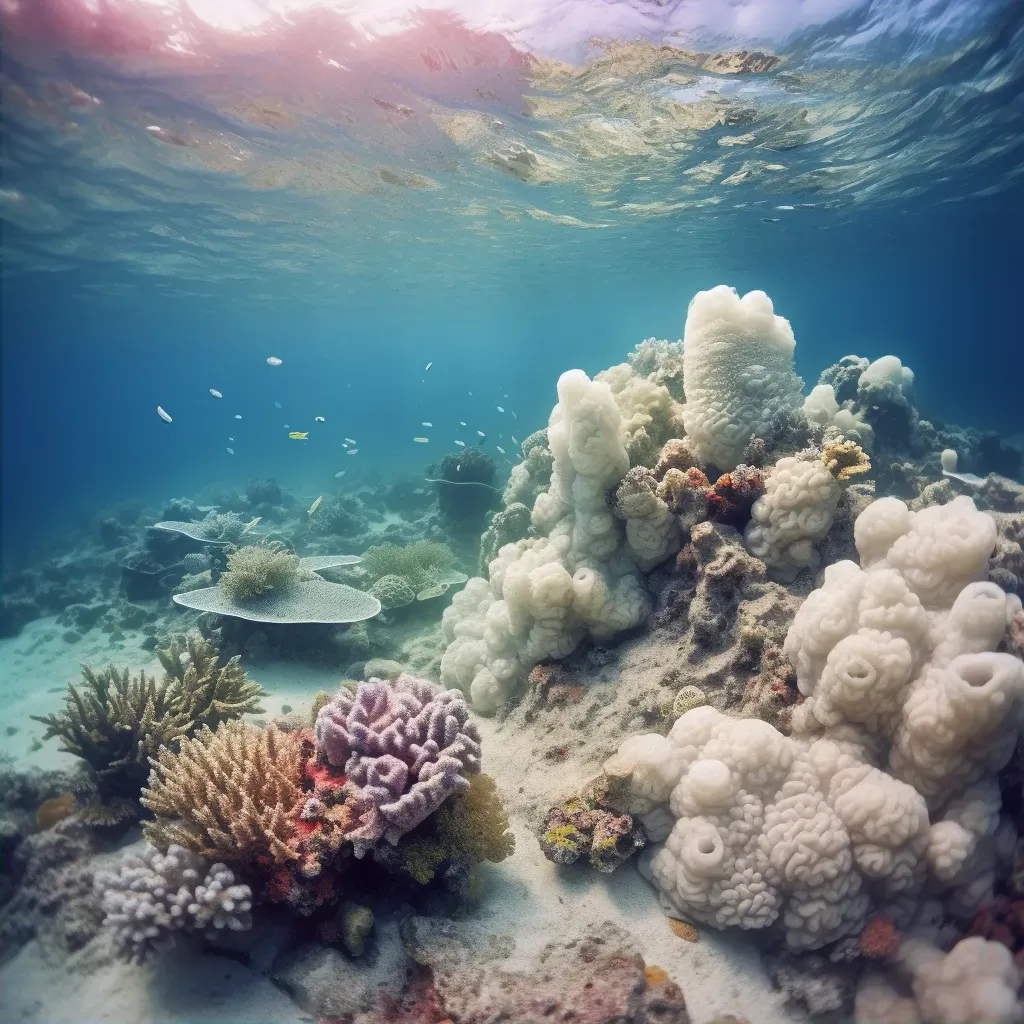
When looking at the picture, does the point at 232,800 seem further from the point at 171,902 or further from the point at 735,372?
the point at 735,372

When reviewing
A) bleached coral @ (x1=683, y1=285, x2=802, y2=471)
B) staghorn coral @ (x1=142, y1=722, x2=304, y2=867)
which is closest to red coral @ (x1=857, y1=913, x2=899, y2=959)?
staghorn coral @ (x1=142, y1=722, x2=304, y2=867)

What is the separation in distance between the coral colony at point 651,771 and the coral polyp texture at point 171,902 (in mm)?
20

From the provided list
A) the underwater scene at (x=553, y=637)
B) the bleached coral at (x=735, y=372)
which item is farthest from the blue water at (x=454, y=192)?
the bleached coral at (x=735, y=372)

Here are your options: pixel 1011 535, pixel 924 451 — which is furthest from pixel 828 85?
pixel 1011 535

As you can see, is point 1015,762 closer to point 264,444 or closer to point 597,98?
point 597,98

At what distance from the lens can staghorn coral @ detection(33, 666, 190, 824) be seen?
5223 millimetres

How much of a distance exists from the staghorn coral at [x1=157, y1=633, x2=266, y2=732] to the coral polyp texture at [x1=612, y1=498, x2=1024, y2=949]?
4.36 metres

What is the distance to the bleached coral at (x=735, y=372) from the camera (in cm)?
610

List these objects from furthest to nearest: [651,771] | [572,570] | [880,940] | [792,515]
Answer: [572,570] < [792,515] < [651,771] < [880,940]

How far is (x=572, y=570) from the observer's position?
641 centimetres

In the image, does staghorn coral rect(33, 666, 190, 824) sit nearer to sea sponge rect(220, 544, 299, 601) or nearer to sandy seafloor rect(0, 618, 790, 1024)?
sandy seafloor rect(0, 618, 790, 1024)

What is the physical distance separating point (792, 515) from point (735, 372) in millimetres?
1793

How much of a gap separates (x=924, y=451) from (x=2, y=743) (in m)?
17.3

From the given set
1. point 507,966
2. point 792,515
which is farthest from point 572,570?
point 507,966
